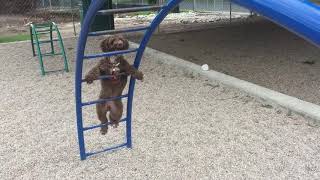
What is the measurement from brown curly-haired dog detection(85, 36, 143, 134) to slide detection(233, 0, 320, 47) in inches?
73.4

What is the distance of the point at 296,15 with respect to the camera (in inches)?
70.7

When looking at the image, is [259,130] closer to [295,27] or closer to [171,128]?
[171,128]

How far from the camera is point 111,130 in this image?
5.22 m

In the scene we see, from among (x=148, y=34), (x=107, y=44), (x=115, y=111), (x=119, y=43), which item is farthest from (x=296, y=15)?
(x=115, y=111)

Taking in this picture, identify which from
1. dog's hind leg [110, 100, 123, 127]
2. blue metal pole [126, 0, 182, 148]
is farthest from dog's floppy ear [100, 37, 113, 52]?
dog's hind leg [110, 100, 123, 127]

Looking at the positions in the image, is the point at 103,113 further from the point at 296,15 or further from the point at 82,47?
the point at 296,15

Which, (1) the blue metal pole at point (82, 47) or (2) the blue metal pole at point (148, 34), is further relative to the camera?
(2) the blue metal pole at point (148, 34)

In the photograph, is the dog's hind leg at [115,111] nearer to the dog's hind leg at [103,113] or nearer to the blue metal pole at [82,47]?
the dog's hind leg at [103,113]

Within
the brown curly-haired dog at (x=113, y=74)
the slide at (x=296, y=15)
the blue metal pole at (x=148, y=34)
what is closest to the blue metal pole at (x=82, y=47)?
the brown curly-haired dog at (x=113, y=74)

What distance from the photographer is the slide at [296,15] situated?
1.74m

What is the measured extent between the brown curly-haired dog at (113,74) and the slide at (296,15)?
6.12 ft

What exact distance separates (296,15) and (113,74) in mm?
2175

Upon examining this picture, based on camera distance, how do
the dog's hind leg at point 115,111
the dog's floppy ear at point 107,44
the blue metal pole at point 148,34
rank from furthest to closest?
the dog's hind leg at point 115,111
the dog's floppy ear at point 107,44
the blue metal pole at point 148,34

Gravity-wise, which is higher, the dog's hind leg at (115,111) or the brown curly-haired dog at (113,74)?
the brown curly-haired dog at (113,74)
